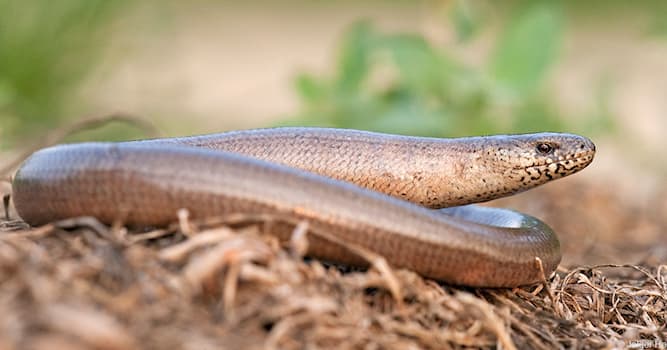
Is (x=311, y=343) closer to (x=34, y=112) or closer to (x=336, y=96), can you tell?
(x=336, y=96)

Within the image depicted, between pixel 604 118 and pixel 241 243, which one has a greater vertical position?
pixel 241 243

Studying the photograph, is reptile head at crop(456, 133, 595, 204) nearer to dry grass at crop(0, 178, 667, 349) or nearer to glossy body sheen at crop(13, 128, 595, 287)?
glossy body sheen at crop(13, 128, 595, 287)

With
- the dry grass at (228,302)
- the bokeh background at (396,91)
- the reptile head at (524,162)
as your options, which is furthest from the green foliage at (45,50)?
the dry grass at (228,302)

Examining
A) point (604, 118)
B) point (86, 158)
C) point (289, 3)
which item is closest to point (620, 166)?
point (604, 118)

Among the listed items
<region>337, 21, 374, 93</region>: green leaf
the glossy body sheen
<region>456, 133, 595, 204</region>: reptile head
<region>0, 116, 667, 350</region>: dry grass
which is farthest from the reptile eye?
<region>337, 21, 374, 93</region>: green leaf

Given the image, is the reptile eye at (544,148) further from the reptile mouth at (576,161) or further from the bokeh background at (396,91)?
the bokeh background at (396,91)
